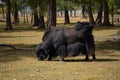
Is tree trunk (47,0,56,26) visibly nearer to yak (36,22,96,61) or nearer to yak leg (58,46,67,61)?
yak (36,22,96,61)

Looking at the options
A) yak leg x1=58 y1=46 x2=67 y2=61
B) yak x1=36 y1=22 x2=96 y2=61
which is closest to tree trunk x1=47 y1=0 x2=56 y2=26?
yak x1=36 y1=22 x2=96 y2=61

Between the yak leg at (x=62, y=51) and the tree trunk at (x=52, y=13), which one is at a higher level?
the tree trunk at (x=52, y=13)

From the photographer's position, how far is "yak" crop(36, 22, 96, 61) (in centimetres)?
1427

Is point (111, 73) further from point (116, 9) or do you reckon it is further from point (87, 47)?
point (116, 9)

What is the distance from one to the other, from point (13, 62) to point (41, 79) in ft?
13.4

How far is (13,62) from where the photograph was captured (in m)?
14.4

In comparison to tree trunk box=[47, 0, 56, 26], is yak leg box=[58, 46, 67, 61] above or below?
below

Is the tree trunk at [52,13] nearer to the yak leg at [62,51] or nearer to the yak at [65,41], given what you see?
the yak at [65,41]

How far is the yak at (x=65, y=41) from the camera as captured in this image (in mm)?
14273

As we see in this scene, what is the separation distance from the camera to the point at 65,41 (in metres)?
14.4

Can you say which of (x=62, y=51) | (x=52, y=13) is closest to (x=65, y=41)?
(x=62, y=51)

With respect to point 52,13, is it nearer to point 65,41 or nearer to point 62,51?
point 65,41

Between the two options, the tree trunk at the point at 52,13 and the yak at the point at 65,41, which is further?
the tree trunk at the point at 52,13

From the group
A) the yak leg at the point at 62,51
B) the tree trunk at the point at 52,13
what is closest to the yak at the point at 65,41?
the yak leg at the point at 62,51
